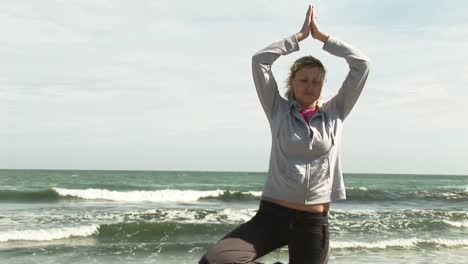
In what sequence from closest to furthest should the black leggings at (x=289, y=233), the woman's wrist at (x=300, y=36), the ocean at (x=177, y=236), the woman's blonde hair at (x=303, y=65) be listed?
the black leggings at (x=289, y=233)
the woman's blonde hair at (x=303, y=65)
the woman's wrist at (x=300, y=36)
the ocean at (x=177, y=236)

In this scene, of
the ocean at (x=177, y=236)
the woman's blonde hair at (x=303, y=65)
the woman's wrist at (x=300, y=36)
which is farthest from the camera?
the ocean at (x=177, y=236)

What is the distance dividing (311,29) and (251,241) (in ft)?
4.14

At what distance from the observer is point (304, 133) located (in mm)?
2801

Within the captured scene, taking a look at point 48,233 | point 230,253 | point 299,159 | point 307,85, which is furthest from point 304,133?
point 48,233

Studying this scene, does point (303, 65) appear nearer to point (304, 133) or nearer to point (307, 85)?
point (307, 85)

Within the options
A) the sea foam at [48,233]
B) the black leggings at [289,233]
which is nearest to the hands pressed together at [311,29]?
the black leggings at [289,233]

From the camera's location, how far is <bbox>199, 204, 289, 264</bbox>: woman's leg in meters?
2.56

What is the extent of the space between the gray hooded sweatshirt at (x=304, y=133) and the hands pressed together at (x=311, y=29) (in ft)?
0.17

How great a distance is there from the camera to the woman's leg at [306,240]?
278 centimetres

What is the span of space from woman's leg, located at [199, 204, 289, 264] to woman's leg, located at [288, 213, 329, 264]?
48 millimetres

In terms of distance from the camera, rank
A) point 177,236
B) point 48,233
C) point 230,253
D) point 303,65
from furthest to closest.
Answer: point 177,236 < point 48,233 < point 303,65 < point 230,253

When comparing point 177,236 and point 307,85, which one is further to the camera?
point 177,236

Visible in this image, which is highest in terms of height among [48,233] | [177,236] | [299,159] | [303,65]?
[303,65]

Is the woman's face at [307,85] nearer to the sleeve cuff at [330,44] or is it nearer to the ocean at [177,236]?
the sleeve cuff at [330,44]
